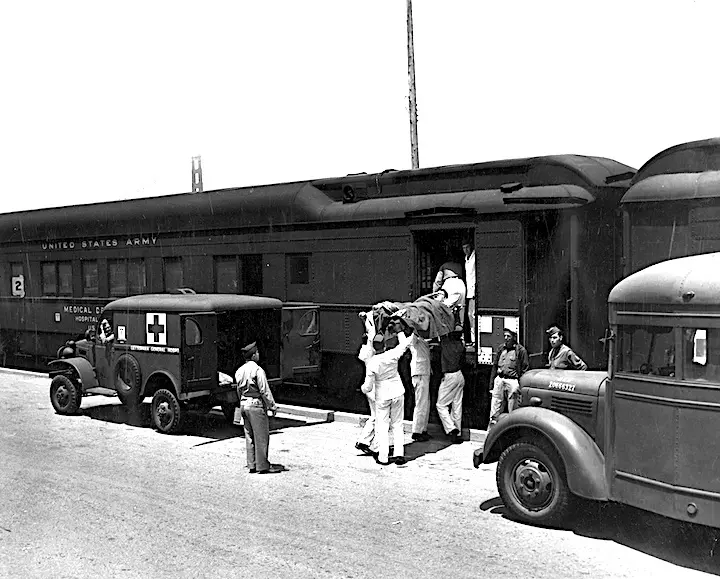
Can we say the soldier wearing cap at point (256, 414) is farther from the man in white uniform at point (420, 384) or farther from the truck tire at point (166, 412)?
the man in white uniform at point (420, 384)

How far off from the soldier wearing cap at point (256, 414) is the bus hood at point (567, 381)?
330 centimetres

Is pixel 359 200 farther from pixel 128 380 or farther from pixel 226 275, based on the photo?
pixel 128 380

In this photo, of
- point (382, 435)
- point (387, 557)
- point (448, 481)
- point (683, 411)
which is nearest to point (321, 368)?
point (382, 435)

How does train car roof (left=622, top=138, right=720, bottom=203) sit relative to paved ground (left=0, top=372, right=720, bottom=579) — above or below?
above

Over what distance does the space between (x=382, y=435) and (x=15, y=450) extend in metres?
5.14

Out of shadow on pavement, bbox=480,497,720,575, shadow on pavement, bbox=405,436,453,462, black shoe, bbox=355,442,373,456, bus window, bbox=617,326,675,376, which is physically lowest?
shadow on pavement, bbox=405,436,453,462

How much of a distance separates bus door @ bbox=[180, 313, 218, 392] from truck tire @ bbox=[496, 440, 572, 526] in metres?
5.54

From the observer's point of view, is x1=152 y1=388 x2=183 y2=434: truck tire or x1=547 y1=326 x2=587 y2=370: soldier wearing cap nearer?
x1=547 y1=326 x2=587 y2=370: soldier wearing cap

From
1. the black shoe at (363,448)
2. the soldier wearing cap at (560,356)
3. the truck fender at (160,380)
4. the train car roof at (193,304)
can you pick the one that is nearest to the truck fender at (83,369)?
the train car roof at (193,304)

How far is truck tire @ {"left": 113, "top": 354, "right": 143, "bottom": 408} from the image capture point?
12828mm

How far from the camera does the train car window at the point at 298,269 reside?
1454cm

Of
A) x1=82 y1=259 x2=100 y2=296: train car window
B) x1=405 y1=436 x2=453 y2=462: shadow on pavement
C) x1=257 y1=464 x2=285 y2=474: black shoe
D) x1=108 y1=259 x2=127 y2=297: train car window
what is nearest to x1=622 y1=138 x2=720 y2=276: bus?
x1=405 y1=436 x2=453 y2=462: shadow on pavement

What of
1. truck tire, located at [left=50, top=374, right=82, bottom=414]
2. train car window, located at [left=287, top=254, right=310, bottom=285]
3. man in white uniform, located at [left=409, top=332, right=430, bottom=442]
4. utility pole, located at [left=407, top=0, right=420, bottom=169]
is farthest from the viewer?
utility pole, located at [left=407, top=0, right=420, bottom=169]

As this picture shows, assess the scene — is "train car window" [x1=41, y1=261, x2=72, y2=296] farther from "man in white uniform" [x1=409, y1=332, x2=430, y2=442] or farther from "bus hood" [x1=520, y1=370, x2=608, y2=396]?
"bus hood" [x1=520, y1=370, x2=608, y2=396]
